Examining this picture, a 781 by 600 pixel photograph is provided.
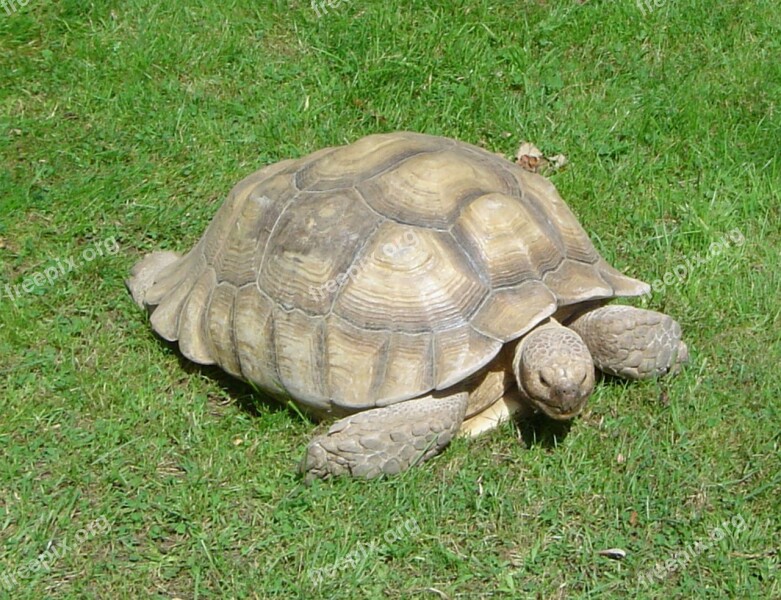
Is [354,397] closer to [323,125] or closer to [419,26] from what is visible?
[323,125]

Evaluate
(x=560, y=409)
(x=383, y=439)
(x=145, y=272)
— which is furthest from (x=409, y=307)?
(x=145, y=272)

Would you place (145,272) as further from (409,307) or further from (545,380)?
(545,380)

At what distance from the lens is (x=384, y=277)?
4.30 meters

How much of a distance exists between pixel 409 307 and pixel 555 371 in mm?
611

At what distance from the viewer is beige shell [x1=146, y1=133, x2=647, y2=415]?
4250mm

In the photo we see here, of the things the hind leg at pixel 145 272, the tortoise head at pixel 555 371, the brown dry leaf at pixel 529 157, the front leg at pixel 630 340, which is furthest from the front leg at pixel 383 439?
the brown dry leaf at pixel 529 157

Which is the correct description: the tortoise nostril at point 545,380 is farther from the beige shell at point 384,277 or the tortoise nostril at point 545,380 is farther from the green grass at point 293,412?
the green grass at point 293,412

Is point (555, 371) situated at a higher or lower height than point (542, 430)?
higher

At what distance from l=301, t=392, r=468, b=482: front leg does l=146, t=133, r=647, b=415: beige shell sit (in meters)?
0.07

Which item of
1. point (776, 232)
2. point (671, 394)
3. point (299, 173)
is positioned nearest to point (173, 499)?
point (299, 173)

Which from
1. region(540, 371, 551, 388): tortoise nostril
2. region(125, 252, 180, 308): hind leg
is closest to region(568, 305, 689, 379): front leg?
region(540, 371, 551, 388): tortoise nostril

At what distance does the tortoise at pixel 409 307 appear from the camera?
167 inches

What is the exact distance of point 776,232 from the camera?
5.53 metres

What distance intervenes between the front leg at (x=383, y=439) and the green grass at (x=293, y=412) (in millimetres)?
83
